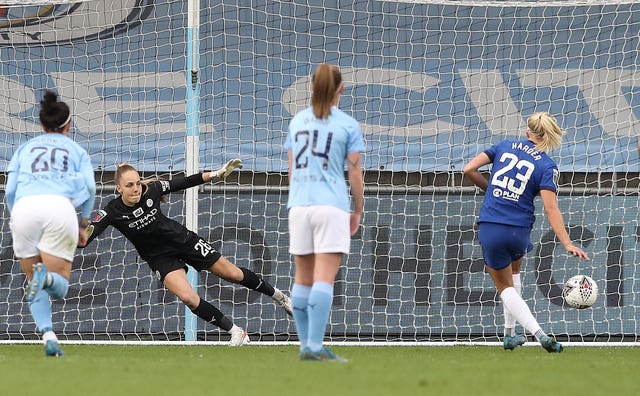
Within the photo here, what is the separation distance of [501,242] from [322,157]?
2372mm

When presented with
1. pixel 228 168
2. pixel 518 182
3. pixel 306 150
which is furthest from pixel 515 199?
pixel 306 150

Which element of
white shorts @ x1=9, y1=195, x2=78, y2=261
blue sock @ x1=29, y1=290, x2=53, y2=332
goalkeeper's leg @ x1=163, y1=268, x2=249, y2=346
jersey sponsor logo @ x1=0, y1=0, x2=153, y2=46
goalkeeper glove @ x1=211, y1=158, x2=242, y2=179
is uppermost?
jersey sponsor logo @ x1=0, y1=0, x2=153, y2=46

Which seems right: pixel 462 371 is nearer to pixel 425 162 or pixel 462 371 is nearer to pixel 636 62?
pixel 425 162

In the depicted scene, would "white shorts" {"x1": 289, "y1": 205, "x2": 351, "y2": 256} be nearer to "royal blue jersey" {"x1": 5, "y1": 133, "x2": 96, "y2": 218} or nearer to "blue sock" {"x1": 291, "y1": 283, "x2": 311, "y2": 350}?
"blue sock" {"x1": 291, "y1": 283, "x2": 311, "y2": 350}

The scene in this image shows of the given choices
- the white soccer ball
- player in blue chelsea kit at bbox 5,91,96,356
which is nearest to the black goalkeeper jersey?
player in blue chelsea kit at bbox 5,91,96,356

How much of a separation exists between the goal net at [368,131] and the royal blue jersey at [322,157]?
4354 millimetres

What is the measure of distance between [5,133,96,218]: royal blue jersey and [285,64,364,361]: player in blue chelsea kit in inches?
59.1

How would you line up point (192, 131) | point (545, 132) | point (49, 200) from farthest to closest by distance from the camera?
point (192, 131)
point (545, 132)
point (49, 200)

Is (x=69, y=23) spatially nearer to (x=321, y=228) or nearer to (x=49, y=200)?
(x=49, y=200)

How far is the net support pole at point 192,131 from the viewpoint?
10.4 metres

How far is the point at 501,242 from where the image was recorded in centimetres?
836

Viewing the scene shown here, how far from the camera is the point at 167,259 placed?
9492mm

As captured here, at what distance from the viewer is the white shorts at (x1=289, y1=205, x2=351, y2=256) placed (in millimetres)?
6410

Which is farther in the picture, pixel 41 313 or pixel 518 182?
Answer: pixel 518 182
